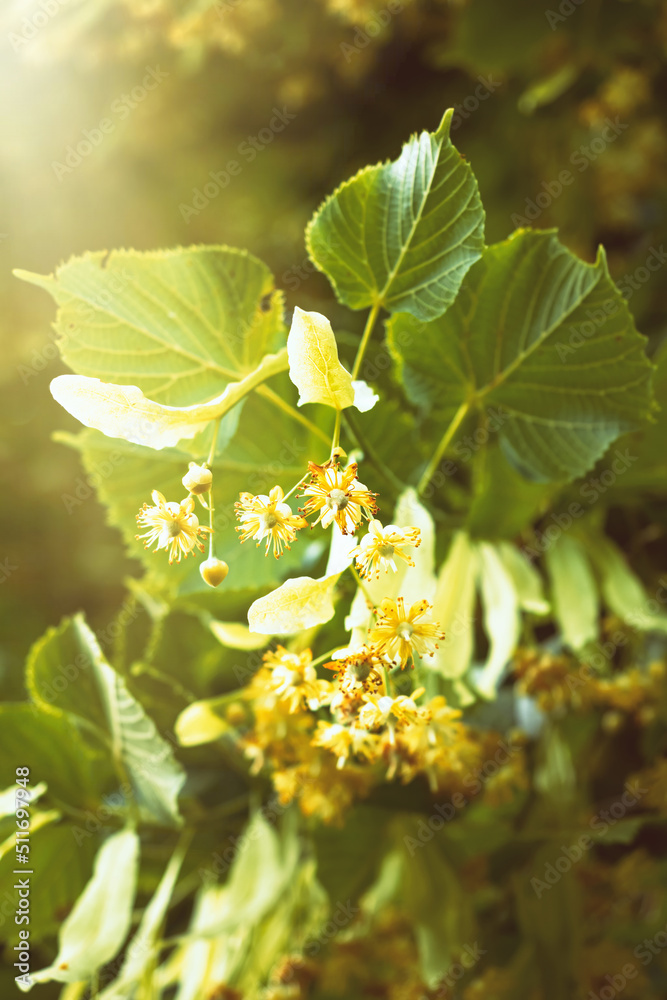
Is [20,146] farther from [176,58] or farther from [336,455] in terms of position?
Answer: [336,455]

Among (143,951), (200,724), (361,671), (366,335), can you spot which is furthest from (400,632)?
(143,951)

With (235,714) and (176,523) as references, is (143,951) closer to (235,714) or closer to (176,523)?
(235,714)

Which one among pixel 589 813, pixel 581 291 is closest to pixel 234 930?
pixel 589 813

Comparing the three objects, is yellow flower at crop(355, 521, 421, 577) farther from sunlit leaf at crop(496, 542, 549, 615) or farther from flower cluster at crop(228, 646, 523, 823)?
sunlit leaf at crop(496, 542, 549, 615)

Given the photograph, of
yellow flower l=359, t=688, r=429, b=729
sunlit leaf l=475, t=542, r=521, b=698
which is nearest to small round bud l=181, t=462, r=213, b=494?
yellow flower l=359, t=688, r=429, b=729

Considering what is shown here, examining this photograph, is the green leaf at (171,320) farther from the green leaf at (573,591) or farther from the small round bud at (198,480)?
the green leaf at (573,591)

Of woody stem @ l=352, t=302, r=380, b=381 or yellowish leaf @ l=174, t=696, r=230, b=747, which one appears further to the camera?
yellowish leaf @ l=174, t=696, r=230, b=747
